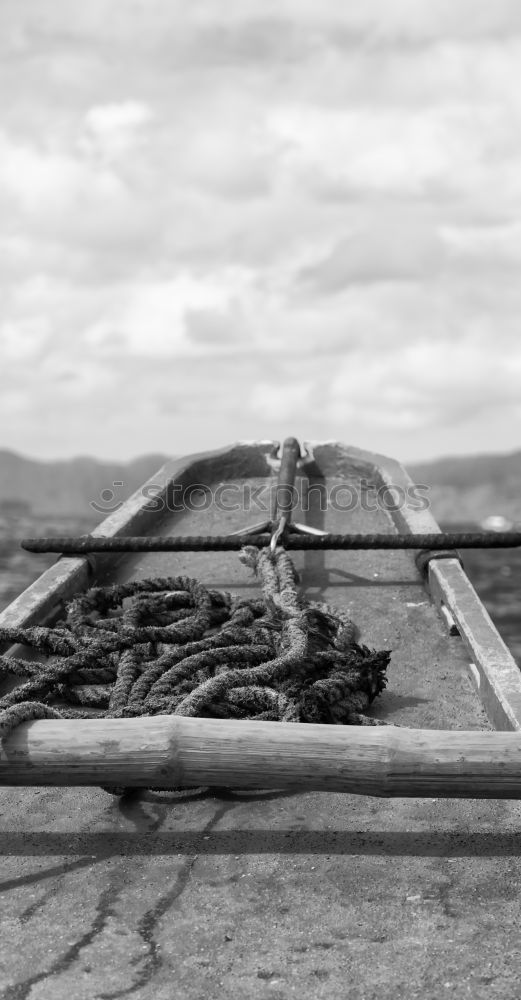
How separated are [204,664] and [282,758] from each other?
0.98 meters

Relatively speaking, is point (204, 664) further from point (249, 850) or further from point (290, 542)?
point (290, 542)

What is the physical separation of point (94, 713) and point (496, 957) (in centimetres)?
166

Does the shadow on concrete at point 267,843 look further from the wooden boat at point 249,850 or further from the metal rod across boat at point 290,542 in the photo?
the metal rod across boat at point 290,542

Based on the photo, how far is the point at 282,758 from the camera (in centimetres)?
246

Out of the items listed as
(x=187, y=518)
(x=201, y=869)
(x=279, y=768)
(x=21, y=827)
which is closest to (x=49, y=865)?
(x=21, y=827)

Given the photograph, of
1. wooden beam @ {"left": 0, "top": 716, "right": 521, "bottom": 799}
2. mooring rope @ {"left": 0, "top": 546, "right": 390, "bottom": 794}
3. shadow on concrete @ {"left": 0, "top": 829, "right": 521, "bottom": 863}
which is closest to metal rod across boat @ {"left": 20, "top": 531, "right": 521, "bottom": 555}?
mooring rope @ {"left": 0, "top": 546, "right": 390, "bottom": 794}

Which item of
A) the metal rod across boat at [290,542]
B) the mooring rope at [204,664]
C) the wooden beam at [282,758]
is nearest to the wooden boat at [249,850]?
the wooden beam at [282,758]

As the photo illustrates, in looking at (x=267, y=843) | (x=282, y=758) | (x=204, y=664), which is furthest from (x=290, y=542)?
(x=282, y=758)

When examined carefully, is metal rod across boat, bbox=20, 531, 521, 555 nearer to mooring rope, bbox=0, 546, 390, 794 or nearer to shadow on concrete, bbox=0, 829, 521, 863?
mooring rope, bbox=0, 546, 390, 794

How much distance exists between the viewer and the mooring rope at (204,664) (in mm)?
3168

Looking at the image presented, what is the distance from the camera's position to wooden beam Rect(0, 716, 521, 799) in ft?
8.04

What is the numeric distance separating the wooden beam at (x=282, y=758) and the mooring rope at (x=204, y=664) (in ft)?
0.86

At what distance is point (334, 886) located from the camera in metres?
2.44

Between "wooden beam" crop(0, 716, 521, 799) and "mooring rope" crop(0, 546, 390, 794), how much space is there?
0.86 feet
